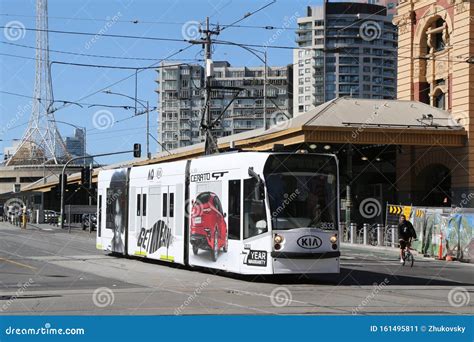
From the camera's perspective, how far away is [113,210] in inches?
1105

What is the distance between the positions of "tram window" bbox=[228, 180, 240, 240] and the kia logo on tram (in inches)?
65.8

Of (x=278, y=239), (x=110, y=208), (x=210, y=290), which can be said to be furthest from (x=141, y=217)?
Result: (x=210, y=290)

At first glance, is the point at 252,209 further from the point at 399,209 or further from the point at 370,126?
the point at 370,126

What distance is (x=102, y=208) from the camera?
29312mm

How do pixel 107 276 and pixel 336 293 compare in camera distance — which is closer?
pixel 336 293

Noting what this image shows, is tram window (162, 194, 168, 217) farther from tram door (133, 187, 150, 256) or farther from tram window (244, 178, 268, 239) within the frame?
tram window (244, 178, 268, 239)

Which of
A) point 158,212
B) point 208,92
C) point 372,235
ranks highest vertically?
point 208,92

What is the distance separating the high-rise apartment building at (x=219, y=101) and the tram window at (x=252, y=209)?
104 meters

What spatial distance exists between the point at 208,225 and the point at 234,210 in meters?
1.58

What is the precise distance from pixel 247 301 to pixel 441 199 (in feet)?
128

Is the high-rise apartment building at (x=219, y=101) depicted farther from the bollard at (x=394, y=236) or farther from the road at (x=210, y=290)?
the road at (x=210, y=290)
